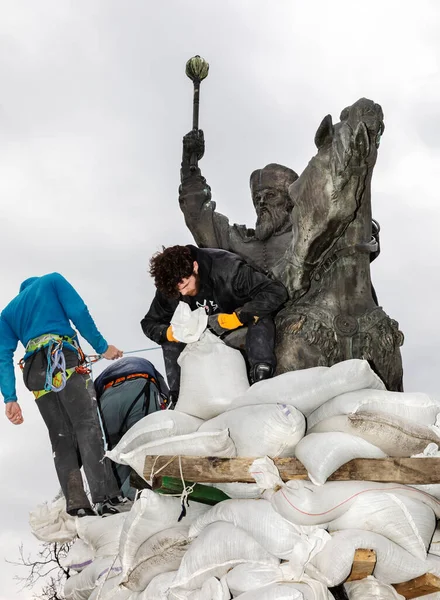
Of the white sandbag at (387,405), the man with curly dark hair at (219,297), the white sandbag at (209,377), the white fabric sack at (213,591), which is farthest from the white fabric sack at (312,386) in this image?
the white fabric sack at (213,591)

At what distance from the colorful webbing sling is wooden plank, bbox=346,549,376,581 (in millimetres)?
2539

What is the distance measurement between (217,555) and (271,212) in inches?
119

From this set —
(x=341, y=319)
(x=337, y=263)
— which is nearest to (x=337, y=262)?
(x=337, y=263)

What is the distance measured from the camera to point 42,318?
6.29 metres

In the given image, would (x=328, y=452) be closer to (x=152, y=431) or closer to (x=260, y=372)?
(x=152, y=431)

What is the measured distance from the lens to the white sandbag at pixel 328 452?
4434 mm

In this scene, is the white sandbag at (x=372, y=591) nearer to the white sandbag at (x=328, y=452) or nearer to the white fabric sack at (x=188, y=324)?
the white sandbag at (x=328, y=452)

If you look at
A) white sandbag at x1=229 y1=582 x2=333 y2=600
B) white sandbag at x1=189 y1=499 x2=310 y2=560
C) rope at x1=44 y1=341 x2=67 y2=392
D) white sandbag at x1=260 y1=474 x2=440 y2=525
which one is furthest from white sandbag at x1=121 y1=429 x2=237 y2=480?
rope at x1=44 y1=341 x2=67 y2=392

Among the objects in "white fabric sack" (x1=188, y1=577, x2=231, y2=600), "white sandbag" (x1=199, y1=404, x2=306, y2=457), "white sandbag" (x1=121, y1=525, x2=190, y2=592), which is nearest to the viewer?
"white fabric sack" (x1=188, y1=577, x2=231, y2=600)

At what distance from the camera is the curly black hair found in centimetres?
565

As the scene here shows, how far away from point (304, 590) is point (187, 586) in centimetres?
69

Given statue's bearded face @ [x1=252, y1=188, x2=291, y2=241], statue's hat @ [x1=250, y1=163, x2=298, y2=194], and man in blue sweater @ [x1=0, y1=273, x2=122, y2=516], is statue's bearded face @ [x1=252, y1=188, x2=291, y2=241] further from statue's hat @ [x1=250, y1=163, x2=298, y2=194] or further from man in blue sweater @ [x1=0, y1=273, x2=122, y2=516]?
man in blue sweater @ [x1=0, y1=273, x2=122, y2=516]

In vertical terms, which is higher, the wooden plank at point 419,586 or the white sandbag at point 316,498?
the white sandbag at point 316,498

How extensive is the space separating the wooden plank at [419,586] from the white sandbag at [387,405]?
773mm
